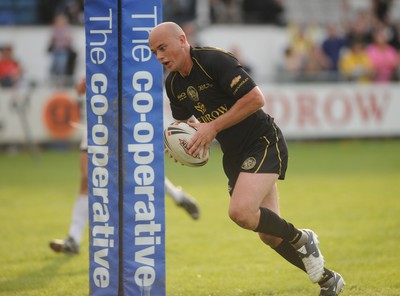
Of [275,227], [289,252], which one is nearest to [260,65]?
[289,252]

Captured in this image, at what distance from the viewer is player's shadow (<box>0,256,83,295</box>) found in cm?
726

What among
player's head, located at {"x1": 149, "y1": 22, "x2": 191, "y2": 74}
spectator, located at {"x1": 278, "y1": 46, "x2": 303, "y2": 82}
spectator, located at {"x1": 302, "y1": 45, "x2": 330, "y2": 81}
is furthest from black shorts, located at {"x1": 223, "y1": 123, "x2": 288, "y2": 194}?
spectator, located at {"x1": 302, "y1": 45, "x2": 330, "y2": 81}

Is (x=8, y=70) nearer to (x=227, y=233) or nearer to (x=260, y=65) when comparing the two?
(x=260, y=65)

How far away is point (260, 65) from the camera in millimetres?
24625

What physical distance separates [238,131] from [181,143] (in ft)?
1.60

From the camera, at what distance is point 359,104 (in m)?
20.5

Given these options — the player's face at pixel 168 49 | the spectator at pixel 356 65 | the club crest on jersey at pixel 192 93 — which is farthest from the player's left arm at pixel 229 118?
the spectator at pixel 356 65

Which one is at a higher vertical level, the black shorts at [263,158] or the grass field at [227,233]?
the black shorts at [263,158]

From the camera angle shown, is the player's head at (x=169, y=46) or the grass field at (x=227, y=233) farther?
the grass field at (x=227, y=233)

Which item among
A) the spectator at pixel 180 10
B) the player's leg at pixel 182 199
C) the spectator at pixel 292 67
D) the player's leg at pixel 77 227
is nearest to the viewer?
the player's leg at pixel 77 227

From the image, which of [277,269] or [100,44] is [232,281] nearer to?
[277,269]

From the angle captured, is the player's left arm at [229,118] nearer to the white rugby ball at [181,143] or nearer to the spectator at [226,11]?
the white rugby ball at [181,143]

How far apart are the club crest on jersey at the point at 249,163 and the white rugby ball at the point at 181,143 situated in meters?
0.30

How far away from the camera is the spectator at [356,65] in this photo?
20.9 meters
